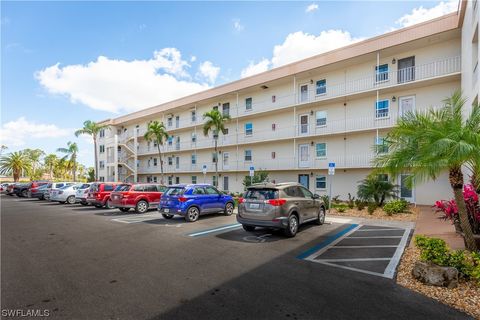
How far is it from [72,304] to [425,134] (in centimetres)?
729

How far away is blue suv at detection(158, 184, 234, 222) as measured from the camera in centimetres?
1174

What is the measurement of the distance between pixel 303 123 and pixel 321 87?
3.39m

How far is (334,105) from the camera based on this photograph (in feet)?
69.9

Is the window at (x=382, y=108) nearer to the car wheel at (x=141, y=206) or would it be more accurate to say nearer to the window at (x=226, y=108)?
the window at (x=226, y=108)

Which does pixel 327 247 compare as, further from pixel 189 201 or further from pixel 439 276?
pixel 189 201

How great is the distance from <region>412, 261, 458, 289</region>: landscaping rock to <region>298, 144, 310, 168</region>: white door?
57.6 feet

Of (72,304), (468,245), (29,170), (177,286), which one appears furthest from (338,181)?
(29,170)

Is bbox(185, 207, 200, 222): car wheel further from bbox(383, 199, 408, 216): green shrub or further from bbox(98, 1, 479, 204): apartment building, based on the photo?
bbox(383, 199, 408, 216): green shrub

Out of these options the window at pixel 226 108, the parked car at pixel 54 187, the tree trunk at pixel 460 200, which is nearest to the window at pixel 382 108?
the tree trunk at pixel 460 200

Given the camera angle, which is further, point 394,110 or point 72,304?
point 394,110

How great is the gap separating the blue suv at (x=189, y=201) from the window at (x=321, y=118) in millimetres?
12837

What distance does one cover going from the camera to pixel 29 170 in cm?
6334

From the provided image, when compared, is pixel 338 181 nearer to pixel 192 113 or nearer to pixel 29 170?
pixel 192 113

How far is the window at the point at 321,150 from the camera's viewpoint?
21672 millimetres
